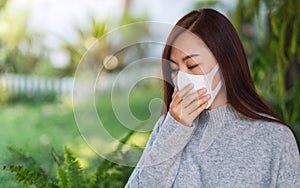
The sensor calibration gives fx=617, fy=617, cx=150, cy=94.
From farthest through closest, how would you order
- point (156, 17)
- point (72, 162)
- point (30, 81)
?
point (156, 17)
point (30, 81)
point (72, 162)

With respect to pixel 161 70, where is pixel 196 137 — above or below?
below

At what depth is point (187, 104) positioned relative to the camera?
52.7 inches

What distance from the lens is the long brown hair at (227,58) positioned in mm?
1433

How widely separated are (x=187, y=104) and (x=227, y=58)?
7.0 inches

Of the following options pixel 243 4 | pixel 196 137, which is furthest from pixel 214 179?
pixel 243 4

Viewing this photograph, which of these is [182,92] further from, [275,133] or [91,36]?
[91,36]

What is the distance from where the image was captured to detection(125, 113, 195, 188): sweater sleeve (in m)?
1.39

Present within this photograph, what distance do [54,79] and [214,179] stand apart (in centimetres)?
589

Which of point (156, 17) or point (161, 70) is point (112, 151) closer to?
point (161, 70)

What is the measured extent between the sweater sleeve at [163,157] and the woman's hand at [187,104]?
3 centimetres

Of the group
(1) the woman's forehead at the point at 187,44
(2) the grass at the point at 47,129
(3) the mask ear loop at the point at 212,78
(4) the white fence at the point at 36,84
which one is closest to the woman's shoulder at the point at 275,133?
(3) the mask ear loop at the point at 212,78

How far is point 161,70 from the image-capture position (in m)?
1.49

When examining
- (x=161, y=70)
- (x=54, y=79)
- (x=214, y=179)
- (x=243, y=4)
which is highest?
(x=161, y=70)

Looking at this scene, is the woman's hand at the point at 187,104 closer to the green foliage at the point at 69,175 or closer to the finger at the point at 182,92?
the finger at the point at 182,92
